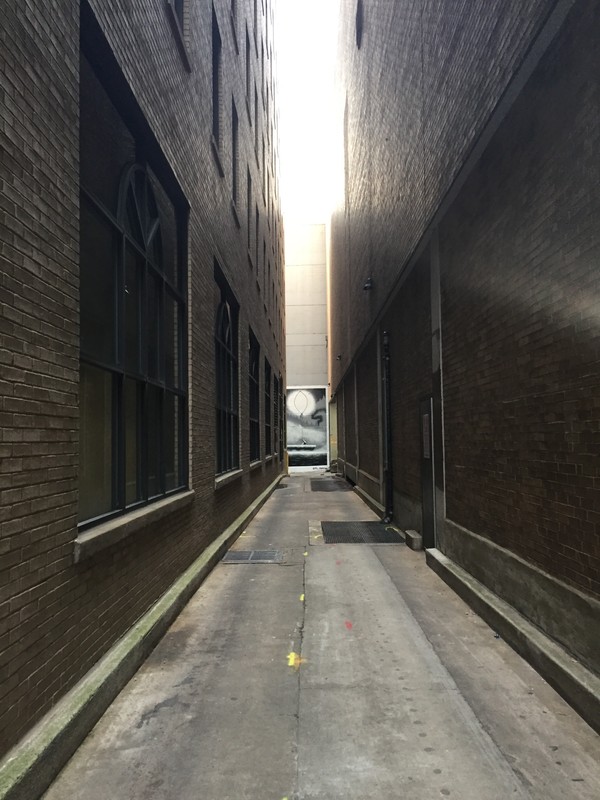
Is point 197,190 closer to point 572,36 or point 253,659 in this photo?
point 572,36

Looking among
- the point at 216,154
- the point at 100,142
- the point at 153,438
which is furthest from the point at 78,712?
the point at 216,154

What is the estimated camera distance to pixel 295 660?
4477 mm

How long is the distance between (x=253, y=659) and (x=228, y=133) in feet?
30.0

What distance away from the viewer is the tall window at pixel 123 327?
4.30 meters

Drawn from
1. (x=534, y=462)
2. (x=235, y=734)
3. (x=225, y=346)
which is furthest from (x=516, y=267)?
(x=225, y=346)

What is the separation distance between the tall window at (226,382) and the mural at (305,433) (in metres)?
24.4

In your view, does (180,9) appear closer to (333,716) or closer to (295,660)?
(295,660)

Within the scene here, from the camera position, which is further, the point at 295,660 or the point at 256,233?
Result: the point at 256,233

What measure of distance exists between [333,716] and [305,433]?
32368mm

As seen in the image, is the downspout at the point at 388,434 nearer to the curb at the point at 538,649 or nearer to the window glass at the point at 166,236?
the curb at the point at 538,649

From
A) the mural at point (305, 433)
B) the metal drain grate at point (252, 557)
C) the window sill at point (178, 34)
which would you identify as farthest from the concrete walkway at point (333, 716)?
the mural at point (305, 433)

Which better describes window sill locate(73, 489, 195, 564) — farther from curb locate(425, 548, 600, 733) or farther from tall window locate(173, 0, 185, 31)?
tall window locate(173, 0, 185, 31)

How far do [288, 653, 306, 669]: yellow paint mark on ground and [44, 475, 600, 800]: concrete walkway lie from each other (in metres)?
0.02

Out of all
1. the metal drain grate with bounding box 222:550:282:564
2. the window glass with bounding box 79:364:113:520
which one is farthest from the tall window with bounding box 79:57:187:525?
the metal drain grate with bounding box 222:550:282:564
